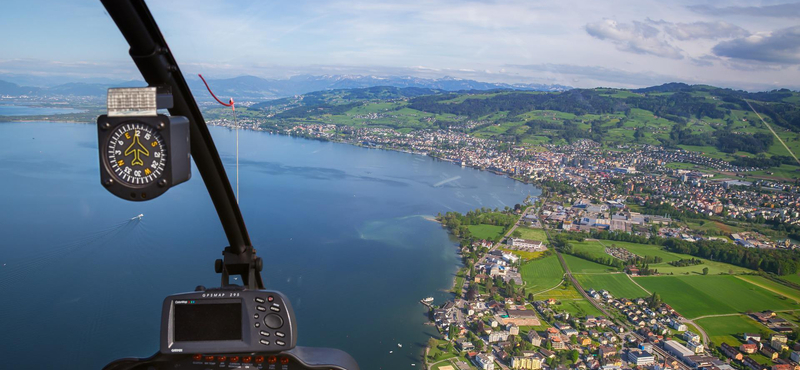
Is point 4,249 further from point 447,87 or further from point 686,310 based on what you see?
point 447,87

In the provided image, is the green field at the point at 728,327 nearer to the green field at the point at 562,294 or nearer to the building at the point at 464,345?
the green field at the point at 562,294

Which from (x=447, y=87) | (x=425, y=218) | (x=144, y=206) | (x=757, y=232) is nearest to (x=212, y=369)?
(x=144, y=206)

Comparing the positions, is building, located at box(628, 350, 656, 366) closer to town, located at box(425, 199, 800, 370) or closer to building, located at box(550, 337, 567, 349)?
town, located at box(425, 199, 800, 370)

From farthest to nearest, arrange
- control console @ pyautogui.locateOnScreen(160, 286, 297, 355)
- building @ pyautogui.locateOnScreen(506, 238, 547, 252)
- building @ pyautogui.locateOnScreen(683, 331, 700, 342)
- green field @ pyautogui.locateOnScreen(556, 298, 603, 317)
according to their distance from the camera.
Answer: building @ pyautogui.locateOnScreen(506, 238, 547, 252) < green field @ pyautogui.locateOnScreen(556, 298, 603, 317) < building @ pyautogui.locateOnScreen(683, 331, 700, 342) < control console @ pyautogui.locateOnScreen(160, 286, 297, 355)

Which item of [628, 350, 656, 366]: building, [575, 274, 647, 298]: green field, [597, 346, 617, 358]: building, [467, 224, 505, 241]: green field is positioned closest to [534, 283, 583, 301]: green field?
[575, 274, 647, 298]: green field

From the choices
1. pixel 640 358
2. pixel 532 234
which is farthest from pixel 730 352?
pixel 532 234

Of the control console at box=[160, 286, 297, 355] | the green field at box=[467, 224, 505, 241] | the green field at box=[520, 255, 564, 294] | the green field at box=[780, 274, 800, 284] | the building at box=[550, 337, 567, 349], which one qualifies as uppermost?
the control console at box=[160, 286, 297, 355]
